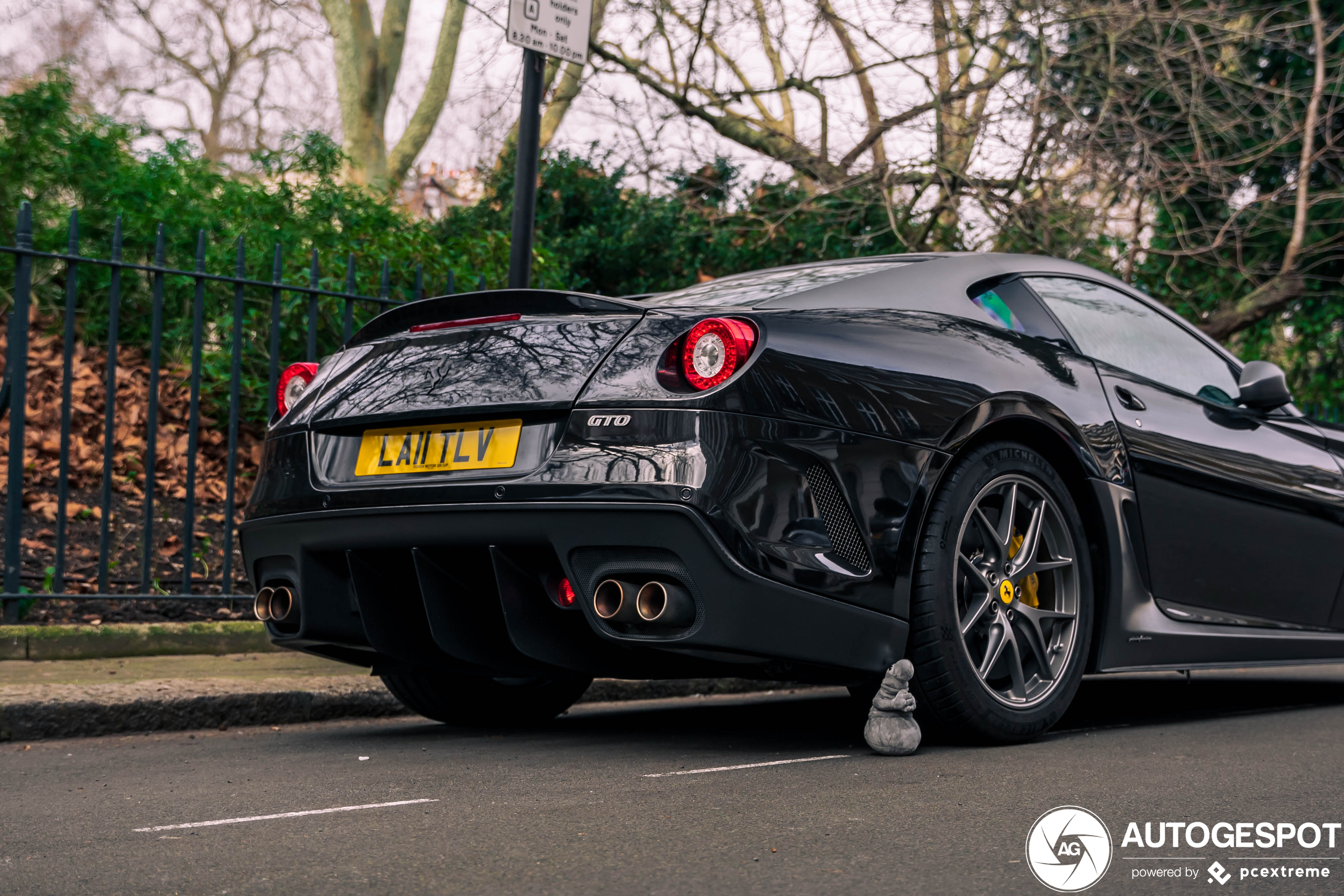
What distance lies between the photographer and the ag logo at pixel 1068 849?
234 centimetres

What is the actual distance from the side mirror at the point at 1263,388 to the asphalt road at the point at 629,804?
1.07 meters

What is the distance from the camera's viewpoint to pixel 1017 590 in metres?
3.72

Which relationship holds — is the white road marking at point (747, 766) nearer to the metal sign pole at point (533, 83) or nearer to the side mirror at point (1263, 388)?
the side mirror at point (1263, 388)

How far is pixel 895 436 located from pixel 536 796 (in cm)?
123

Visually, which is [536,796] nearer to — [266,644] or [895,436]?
[895,436]

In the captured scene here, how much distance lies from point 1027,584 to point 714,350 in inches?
48.1

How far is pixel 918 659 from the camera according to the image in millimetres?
3447

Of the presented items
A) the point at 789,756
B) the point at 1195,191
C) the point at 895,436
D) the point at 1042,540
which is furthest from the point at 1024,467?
the point at 1195,191

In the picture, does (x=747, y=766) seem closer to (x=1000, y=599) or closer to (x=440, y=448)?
(x=1000, y=599)

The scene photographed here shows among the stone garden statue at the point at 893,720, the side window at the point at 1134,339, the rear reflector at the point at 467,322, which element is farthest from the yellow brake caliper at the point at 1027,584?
the rear reflector at the point at 467,322

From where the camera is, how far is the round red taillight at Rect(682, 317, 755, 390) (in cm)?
323

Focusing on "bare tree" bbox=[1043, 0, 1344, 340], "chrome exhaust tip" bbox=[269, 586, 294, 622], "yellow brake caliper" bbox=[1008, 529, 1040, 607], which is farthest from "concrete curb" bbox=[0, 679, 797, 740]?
"bare tree" bbox=[1043, 0, 1344, 340]

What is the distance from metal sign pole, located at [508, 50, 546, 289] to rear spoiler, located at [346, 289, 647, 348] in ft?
5.33

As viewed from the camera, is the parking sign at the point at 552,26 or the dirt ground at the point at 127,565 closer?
the parking sign at the point at 552,26
